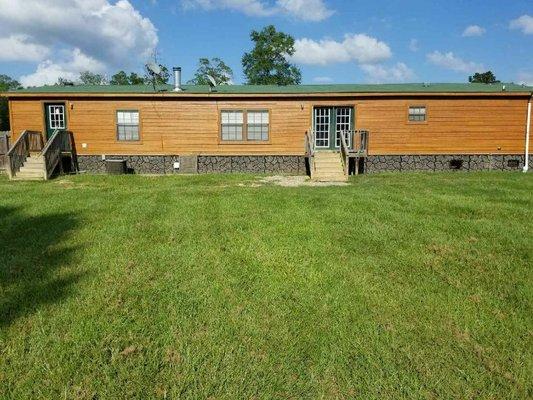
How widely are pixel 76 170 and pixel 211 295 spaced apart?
15.1 metres

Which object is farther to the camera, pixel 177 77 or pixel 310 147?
pixel 177 77

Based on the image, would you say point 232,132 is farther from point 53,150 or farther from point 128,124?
point 53,150

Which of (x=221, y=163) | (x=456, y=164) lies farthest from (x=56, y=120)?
(x=456, y=164)

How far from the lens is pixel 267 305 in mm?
4148

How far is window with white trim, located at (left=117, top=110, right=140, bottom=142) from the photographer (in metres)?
17.0

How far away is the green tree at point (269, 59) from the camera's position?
54562 mm

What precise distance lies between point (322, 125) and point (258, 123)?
9.22 ft

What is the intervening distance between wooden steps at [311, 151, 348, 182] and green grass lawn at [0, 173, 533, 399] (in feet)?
21.2

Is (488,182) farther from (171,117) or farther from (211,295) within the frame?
(171,117)

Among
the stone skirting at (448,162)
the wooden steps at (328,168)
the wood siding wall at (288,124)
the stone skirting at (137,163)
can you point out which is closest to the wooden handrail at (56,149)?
the wood siding wall at (288,124)

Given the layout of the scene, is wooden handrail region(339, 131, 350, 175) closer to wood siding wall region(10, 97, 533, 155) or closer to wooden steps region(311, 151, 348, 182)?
wooden steps region(311, 151, 348, 182)

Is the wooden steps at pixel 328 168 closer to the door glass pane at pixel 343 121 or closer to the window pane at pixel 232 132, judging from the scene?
the door glass pane at pixel 343 121

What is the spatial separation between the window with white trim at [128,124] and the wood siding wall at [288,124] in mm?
237

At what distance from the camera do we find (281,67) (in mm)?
55375
